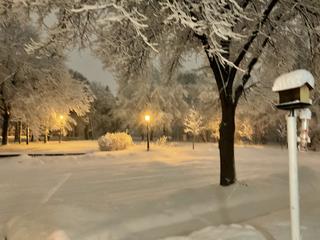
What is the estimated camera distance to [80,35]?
278 inches

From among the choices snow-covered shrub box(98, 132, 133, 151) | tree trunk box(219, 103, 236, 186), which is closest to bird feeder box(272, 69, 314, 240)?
tree trunk box(219, 103, 236, 186)

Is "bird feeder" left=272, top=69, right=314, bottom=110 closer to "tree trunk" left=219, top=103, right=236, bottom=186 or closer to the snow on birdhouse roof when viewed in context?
the snow on birdhouse roof

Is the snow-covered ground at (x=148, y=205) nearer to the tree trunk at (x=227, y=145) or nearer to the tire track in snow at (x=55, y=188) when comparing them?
the tire track in snow at (x=55, y=188)

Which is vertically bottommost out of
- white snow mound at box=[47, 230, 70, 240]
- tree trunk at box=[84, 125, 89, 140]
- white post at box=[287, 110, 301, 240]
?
white snow mound at box=[47, 230, 70, 240]

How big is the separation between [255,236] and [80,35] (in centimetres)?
452

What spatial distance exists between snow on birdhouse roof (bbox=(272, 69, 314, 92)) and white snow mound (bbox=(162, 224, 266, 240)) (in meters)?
2.47

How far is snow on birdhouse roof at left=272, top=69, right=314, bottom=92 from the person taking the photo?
15.1 feet

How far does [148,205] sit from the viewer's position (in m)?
8.52

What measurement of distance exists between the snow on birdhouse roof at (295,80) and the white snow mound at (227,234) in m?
2.47

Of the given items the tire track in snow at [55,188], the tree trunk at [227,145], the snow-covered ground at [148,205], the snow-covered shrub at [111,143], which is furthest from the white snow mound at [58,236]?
the snow-covered shrub at [111,143]

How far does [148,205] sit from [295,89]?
189 inches

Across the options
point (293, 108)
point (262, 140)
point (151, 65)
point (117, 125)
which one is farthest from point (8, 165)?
point (117, 125)

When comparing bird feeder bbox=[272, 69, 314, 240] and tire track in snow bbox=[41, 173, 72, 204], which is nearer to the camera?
bird feeder bbox=[272, 69, 314, 240]

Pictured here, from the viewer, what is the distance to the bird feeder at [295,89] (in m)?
4.62
